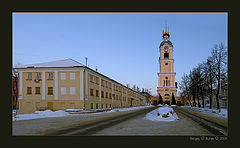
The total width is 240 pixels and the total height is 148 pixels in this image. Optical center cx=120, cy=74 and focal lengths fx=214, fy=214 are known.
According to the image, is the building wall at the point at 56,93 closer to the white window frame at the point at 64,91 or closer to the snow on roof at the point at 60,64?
the white window frame at the point at 64,91

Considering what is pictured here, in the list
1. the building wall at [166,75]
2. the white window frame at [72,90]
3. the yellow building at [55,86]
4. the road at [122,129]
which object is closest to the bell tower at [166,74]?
the building wall at [166,75]

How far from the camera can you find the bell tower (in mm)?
123375

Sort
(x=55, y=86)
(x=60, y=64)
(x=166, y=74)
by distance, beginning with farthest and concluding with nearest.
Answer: (x=166, y=74) → (x=60, y=64) → (x=55, y=86)

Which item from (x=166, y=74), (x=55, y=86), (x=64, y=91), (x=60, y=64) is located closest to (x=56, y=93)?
(x=55, y=86)

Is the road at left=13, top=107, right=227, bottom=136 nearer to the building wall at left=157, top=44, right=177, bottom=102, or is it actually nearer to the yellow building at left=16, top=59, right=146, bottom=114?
the yellow building at left=16, top=59, right=146, bottom=114

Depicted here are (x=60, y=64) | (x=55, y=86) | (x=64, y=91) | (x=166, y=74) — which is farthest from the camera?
(x=166, y=74)

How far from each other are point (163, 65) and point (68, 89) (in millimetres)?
97795

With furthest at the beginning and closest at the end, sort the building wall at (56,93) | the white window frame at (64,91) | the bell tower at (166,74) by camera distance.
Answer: the bell tower at (166,74)
the white window frame at (64,91)
the building wall at (56,93)

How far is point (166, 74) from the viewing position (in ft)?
412

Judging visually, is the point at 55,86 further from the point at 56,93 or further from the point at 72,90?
the point at 72,90

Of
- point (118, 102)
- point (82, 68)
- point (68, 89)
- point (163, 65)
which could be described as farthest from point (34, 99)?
point (163, 65)

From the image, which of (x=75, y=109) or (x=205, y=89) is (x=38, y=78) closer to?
(x=75, y=109)

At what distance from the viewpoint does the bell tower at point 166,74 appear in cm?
12338

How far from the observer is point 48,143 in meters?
8.80
